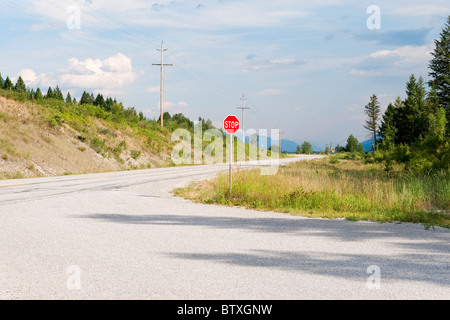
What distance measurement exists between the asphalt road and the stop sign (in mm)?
4333

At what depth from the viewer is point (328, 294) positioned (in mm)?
4797

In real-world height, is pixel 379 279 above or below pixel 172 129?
below

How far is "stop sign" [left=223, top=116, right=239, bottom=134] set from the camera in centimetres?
1500

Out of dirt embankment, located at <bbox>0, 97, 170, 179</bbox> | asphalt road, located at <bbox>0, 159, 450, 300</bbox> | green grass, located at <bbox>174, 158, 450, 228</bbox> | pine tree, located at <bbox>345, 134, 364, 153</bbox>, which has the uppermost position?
pine tree, located at <bbox>345, 134, 364, 153</bbox>

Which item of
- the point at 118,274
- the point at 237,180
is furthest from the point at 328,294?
the point at 237,180

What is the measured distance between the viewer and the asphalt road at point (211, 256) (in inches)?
195

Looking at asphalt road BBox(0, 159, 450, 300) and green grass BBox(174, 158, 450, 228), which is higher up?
green grass BBox(174, 158, 450, 228)

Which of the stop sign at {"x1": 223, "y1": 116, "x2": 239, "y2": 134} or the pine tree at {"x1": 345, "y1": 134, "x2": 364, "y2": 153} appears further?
the pine tree at {"x1": 345, "y1": 134, "x2": 364, "y2": 153}

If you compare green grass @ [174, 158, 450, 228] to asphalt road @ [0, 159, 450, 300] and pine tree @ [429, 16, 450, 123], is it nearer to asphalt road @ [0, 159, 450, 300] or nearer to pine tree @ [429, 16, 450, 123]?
asphalt road @ [0, 159, 450, 300]

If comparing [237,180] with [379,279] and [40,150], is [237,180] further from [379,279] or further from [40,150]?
[40,150]

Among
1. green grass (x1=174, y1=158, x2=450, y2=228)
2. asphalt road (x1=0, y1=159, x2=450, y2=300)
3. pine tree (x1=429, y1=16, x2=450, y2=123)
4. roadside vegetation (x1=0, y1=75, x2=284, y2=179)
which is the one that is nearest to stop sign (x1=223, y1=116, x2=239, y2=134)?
green grass (x1=174, y1=158, x2=450, y2=228)

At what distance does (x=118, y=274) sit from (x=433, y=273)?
4.34 meters

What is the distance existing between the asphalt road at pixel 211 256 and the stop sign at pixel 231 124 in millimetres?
4333

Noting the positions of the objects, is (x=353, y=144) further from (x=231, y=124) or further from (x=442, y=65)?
(x=231, y=124)
